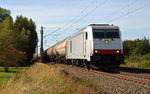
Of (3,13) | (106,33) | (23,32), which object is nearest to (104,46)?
(106,33)

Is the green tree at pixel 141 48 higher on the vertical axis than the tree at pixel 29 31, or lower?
lower

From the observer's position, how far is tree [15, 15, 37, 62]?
4844 centimetres

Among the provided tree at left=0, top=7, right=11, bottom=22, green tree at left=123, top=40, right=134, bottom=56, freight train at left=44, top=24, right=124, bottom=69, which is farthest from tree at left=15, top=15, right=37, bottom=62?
freight train at left=44, top=24, right=124, bottom=69

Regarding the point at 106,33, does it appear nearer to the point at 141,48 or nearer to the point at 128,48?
the point at 141,48

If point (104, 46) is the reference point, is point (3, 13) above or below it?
above

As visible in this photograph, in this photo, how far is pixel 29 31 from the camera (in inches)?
1934

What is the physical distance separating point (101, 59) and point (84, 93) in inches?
385

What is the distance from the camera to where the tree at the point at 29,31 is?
48441 mm

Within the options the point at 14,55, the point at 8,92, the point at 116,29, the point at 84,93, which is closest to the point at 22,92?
the point at 8,92

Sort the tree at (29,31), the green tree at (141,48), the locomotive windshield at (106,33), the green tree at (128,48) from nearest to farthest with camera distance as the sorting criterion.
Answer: the locomotive windshield at (106,33)
the green tree at (141,48)
the green tree at (128,48)
the tree at (29,31)

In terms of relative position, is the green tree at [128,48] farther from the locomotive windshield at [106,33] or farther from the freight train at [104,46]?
the freight train at [104,46]

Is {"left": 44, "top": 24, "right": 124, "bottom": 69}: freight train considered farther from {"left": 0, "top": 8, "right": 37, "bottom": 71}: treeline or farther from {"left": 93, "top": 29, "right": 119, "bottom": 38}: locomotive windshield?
{"left": 0, "top": 8, "right": 37, "bottom": 71}: treeline

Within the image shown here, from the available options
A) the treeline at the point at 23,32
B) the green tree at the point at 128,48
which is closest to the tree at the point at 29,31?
the treeline at the point at 23,32

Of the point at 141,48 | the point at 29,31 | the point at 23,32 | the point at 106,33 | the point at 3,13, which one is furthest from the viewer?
the point at 3,13
